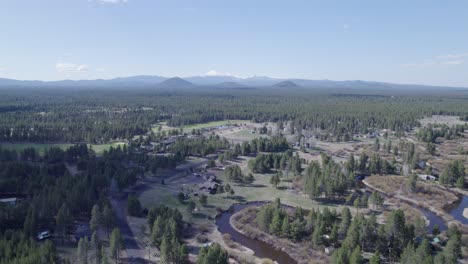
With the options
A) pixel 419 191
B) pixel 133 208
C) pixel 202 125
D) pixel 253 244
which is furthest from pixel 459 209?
pixel 202 125

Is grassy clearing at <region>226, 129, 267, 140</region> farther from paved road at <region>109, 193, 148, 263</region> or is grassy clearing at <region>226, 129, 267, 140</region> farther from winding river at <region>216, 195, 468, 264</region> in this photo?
paved road at <region>109, 193, 148, 263</region>

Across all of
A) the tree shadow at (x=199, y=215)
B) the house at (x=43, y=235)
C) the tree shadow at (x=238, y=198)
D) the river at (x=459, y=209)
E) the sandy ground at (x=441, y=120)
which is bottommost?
the river at (x=459, y=209)

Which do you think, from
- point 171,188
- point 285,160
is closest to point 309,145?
point 285,160

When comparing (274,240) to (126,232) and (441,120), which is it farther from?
(441,120)

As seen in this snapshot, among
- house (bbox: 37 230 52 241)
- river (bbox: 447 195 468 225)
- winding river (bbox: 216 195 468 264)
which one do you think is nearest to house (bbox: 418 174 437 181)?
winding river (bbox: 216 195 468 264)

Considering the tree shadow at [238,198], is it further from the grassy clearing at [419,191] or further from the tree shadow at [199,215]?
the grassy clearing at [419,191]

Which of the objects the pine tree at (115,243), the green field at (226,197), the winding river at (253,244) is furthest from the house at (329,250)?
the pine tree at (115,243)
